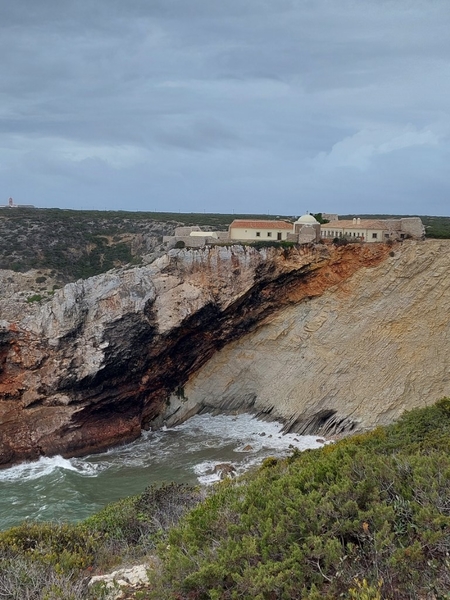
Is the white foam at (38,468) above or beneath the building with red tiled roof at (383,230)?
beneath

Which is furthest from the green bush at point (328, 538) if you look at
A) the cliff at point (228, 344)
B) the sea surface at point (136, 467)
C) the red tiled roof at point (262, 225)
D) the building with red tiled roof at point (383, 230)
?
the red tiled roof at point (262, 225)

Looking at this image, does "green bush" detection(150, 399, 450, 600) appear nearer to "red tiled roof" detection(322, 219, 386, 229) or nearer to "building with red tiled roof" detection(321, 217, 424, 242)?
"building with red tiled roof" detection(321, 217, 424, 242)

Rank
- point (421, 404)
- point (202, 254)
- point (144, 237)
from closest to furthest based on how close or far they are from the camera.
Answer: point (421, 404), point (202, 254), point (144, 237)

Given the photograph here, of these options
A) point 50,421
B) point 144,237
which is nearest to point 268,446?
point 50,421

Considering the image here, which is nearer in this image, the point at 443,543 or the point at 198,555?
the point at 443,543

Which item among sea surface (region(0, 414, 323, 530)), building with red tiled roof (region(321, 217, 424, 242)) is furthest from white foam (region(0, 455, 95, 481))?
building with red tiled roof (region(321, 217, 424, 242))

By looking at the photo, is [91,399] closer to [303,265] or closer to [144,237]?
[303,265]

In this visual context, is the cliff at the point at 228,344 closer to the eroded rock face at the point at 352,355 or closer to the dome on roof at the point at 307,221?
the eroded rock face at the point at 352,355
